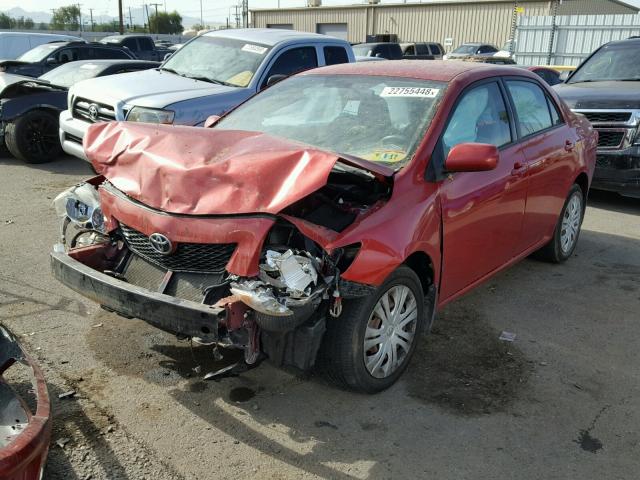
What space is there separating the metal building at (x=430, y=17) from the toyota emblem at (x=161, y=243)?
108 ft

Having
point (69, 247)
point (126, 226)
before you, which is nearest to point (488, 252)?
point (126, 226)

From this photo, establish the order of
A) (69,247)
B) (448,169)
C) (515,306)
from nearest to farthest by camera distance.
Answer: (448,169) < (69,247) < (515,306)

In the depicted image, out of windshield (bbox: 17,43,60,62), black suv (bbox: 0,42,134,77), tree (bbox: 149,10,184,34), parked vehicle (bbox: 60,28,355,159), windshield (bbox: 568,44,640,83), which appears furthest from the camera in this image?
tree (bbox: 149,10,184,34)

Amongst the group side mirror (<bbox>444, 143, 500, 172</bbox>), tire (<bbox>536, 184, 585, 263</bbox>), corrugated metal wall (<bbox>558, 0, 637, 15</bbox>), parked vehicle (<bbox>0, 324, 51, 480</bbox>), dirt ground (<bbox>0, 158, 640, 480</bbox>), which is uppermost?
corrugated metal wall (<bbox>558, 0, 637, 15</bbox>)

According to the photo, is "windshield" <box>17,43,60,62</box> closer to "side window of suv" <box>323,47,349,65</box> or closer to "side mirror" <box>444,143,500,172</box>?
"side window of suv" <box>323,47,349,65</box>

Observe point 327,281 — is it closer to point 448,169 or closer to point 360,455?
point 360,455

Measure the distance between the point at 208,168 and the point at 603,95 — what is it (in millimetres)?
6760

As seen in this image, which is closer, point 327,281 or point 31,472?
point 31,472

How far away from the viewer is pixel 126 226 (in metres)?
3.63

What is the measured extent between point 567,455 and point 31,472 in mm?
2402

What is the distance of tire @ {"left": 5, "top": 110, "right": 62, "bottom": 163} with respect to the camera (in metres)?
9.36

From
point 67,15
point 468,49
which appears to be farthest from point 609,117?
point 67,15

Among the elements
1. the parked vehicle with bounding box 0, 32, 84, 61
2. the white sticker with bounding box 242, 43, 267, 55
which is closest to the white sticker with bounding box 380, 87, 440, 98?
the white sticker with bounding box 242, 43, 267, 55

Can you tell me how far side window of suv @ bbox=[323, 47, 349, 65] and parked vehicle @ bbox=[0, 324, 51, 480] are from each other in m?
7.12
